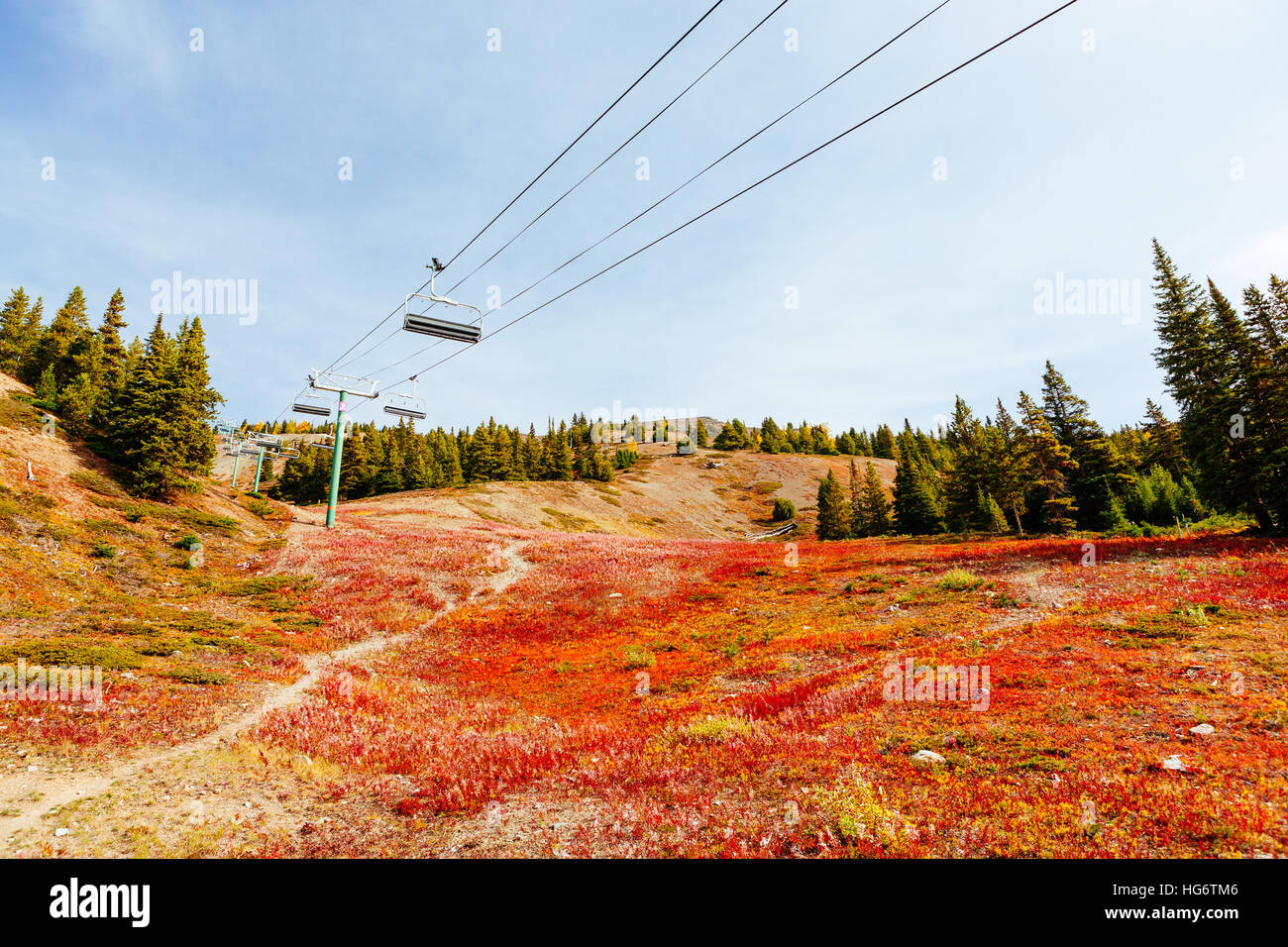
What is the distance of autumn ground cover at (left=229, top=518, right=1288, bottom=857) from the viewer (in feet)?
20.2

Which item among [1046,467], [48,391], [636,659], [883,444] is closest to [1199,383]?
[1046,467]

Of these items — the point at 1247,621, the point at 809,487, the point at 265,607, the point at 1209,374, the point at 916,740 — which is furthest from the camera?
the point at 809,487

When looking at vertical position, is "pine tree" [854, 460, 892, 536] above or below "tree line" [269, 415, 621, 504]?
below

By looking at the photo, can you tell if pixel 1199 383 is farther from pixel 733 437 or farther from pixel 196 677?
pixel 733 437

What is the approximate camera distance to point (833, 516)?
82.9 meters

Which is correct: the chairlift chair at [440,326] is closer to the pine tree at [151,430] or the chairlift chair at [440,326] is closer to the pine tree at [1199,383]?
the pine tree at [151,430]

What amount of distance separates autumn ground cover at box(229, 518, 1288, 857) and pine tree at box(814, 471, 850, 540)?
6092cm

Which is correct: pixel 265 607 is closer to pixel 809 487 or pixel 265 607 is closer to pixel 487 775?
pixel 487 775

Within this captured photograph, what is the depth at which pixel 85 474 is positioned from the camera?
28.0 meters

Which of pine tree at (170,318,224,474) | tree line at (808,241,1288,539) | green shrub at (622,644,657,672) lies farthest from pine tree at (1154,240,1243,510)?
pine tree at (170,318,224,474)

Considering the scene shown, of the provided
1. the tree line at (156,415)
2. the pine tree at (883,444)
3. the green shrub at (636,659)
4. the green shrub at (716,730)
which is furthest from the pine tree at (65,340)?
the pine tree at (883,444)

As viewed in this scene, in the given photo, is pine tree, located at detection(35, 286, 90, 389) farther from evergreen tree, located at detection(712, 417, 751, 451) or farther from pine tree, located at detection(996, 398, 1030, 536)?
evergreen tree, located at detection(712, 417, 751, 451)

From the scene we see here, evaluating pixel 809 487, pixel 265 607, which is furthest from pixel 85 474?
pixel 809 487
